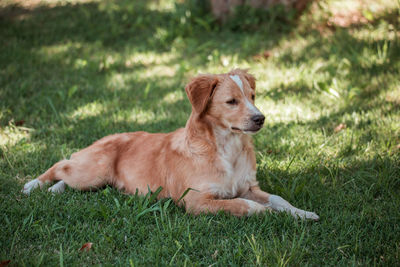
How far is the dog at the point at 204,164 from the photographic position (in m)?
3.58

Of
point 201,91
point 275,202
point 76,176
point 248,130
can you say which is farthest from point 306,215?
point 76,176

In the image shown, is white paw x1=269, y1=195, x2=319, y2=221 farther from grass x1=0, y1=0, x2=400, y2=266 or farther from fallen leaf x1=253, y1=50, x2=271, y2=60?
fallen leaf x1=253, y1=50, x2=271, y2=60

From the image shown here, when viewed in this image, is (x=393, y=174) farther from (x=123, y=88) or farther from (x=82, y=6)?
(x=82, y=6)

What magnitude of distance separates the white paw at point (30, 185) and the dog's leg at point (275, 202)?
2.14 metres

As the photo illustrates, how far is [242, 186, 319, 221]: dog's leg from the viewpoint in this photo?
11.3 feet

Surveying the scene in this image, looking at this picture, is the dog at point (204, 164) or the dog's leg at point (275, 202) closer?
the dog's leg at point (275, 202)

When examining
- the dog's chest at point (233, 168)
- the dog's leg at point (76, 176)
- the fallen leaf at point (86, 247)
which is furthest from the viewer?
the dog's leg at point (76, 176)

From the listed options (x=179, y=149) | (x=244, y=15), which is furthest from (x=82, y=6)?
(x=179, y=149)

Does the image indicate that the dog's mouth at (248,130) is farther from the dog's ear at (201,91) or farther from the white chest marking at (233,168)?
the dog's ear at (201,91)

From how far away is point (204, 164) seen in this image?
3682 millimetres

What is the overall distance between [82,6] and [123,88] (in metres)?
5.37

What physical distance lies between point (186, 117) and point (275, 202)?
8.39 feet

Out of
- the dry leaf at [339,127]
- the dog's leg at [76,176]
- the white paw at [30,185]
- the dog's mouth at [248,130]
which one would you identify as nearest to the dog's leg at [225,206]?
the dog's mouth at [248,130]

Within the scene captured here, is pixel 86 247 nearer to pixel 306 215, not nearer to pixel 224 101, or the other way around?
pixel 224 101
